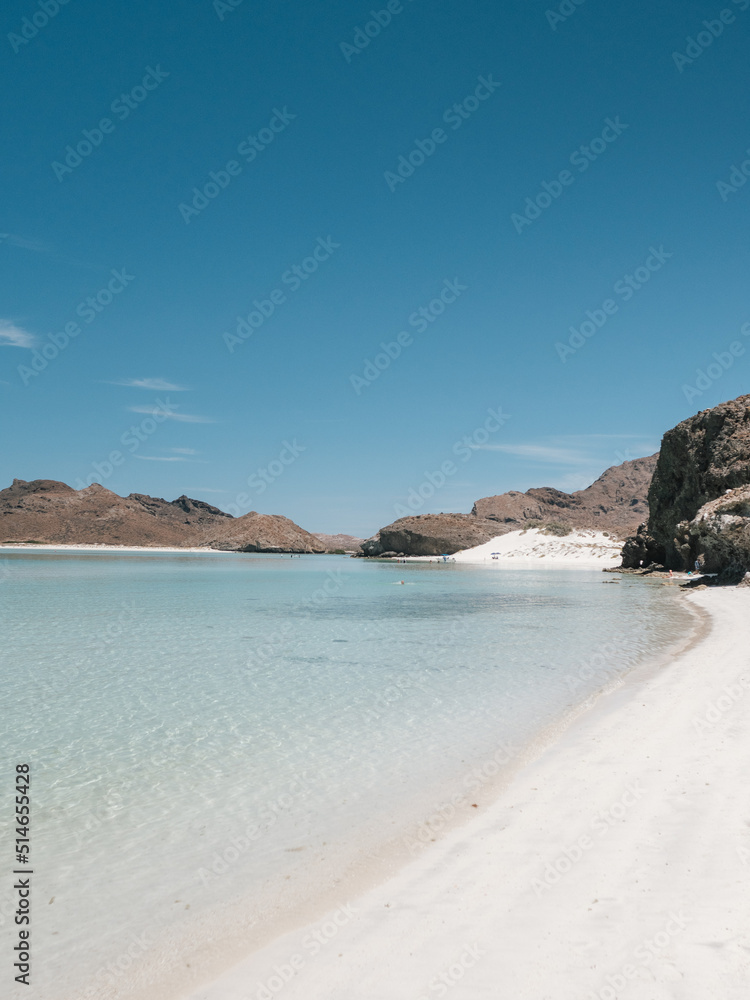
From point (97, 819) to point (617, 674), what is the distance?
30.6ft

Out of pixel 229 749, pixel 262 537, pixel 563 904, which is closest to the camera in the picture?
pixel 563 904

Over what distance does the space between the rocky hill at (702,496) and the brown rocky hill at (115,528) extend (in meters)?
122

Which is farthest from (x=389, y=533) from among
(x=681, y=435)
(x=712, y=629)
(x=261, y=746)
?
(x=261, y=746)

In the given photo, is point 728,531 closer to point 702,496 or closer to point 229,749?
point 702,496

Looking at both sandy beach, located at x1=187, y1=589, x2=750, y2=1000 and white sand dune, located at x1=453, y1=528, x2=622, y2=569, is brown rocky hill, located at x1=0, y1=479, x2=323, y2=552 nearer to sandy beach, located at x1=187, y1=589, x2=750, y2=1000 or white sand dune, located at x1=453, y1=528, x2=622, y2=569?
white sand dune, located at x1=453, y1=528, x2=622, y2=569

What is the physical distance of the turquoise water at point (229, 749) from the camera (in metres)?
4.09

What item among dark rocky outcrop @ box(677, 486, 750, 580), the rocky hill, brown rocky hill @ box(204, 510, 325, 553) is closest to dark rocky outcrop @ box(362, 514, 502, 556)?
the rocky hill

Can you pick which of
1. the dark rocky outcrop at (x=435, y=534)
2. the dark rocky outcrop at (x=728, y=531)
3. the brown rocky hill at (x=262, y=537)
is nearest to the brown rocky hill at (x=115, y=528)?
the brown rocky hill at (x=262, y=537)

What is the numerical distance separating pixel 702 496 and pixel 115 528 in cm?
16669

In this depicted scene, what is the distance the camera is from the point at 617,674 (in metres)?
11.4

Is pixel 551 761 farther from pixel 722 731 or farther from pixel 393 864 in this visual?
pixel 393 864

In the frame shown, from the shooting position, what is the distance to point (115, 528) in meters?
176

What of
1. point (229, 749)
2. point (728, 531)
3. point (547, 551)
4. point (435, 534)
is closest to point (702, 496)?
point (728, 531)

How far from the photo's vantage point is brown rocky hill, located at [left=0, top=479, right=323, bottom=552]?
166 m
